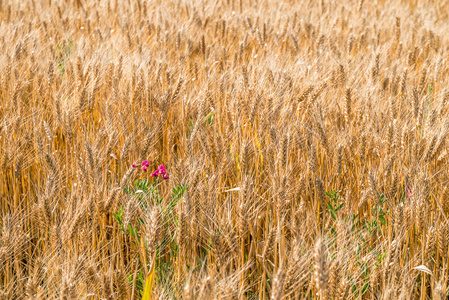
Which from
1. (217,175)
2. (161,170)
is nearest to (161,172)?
(161,170)

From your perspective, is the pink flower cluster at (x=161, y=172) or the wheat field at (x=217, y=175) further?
the pink flower cluster at (x=161, y=172)

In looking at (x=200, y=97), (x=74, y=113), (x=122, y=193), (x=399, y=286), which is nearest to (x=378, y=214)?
(x=399, y=286)

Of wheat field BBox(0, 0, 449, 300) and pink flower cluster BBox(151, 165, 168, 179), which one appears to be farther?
pink flower cluster BBox(151, 165, 168, 179)

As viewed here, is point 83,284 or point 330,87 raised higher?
point 330,87

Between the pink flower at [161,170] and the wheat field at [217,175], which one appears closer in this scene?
the wheat field at [217,175]

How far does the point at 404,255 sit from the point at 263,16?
10.6ft

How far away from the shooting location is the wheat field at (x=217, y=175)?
1061mm

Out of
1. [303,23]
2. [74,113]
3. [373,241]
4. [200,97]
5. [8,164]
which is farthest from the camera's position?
[303,23]

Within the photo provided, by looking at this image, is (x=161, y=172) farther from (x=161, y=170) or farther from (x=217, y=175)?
(x=217, y=175)

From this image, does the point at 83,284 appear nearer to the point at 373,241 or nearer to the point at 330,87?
the point at 373,241

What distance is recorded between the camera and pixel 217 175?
56.2 inches

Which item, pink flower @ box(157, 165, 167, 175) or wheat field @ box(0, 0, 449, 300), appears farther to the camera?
pink flower @ box(157, 165, 167, 175)

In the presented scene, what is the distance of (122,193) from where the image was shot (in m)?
1.30

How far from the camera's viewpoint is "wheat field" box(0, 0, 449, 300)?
1061 mm
